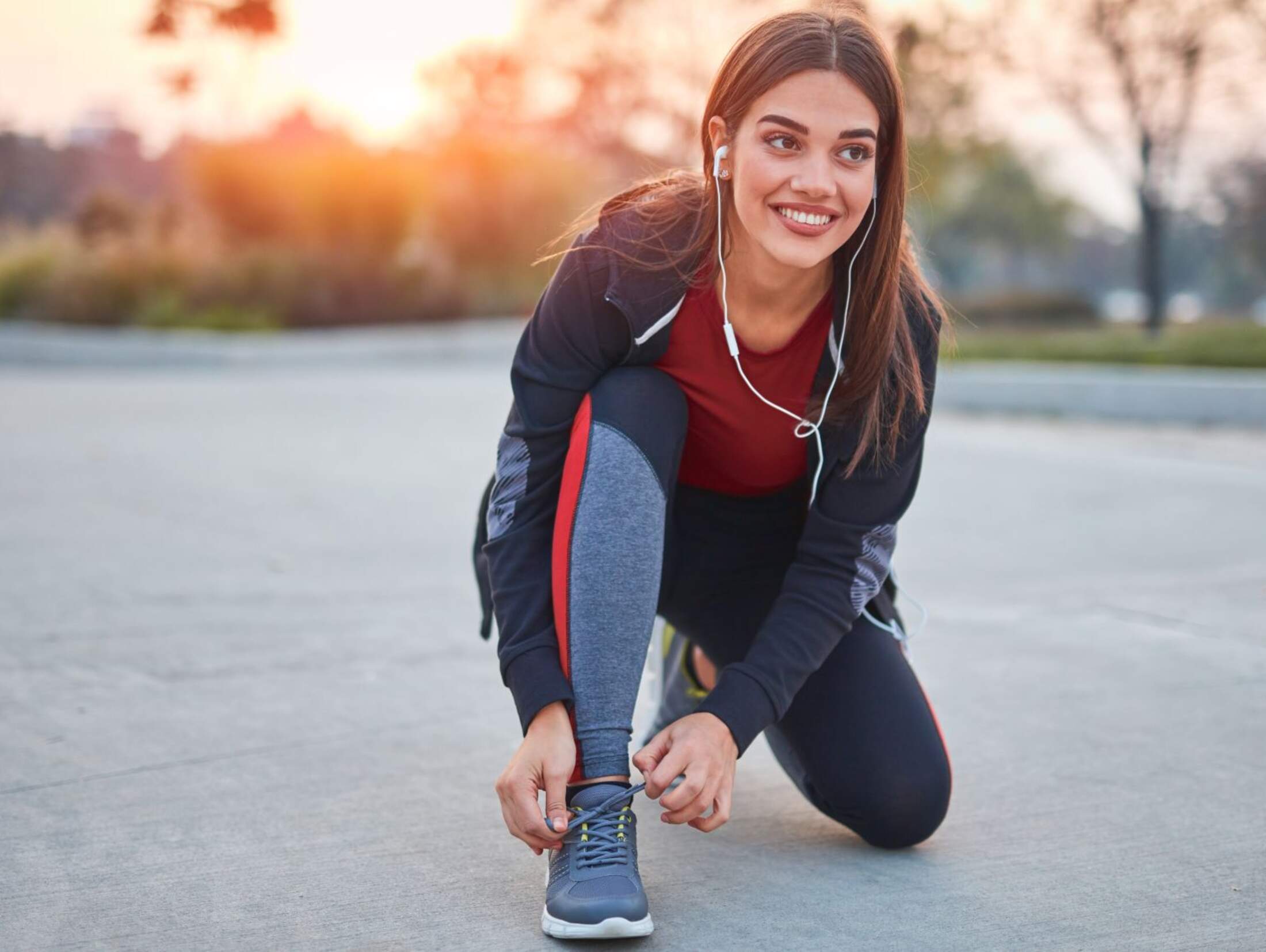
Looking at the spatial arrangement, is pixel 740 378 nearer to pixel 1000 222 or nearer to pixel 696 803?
pixel 696 803

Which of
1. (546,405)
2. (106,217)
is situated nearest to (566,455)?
(546,405)

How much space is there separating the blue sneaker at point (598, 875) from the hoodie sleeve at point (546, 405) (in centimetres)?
23

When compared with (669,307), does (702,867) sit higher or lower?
lower

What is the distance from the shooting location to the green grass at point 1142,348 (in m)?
11.2

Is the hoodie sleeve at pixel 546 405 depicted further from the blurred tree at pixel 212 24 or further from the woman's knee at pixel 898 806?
the blurred tree at pixel 212 24

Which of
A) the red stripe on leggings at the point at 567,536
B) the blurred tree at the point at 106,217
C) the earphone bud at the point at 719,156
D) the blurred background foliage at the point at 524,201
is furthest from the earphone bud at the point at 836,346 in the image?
the blurred tree at the point at 106,217

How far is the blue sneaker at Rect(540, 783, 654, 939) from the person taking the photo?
5.98 feet

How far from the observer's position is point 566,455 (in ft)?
7.06

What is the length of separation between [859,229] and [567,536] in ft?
2.21

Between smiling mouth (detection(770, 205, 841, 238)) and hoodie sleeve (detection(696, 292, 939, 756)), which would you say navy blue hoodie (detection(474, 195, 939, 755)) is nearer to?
hoodie sleeve (detection(696, 292, 939, 756))

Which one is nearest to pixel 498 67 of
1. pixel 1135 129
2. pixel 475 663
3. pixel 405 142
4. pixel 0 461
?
pixel 405 142

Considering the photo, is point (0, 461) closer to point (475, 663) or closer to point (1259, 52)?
point (475, 663)

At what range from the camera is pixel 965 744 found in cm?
275

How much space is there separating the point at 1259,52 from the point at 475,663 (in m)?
13.9
